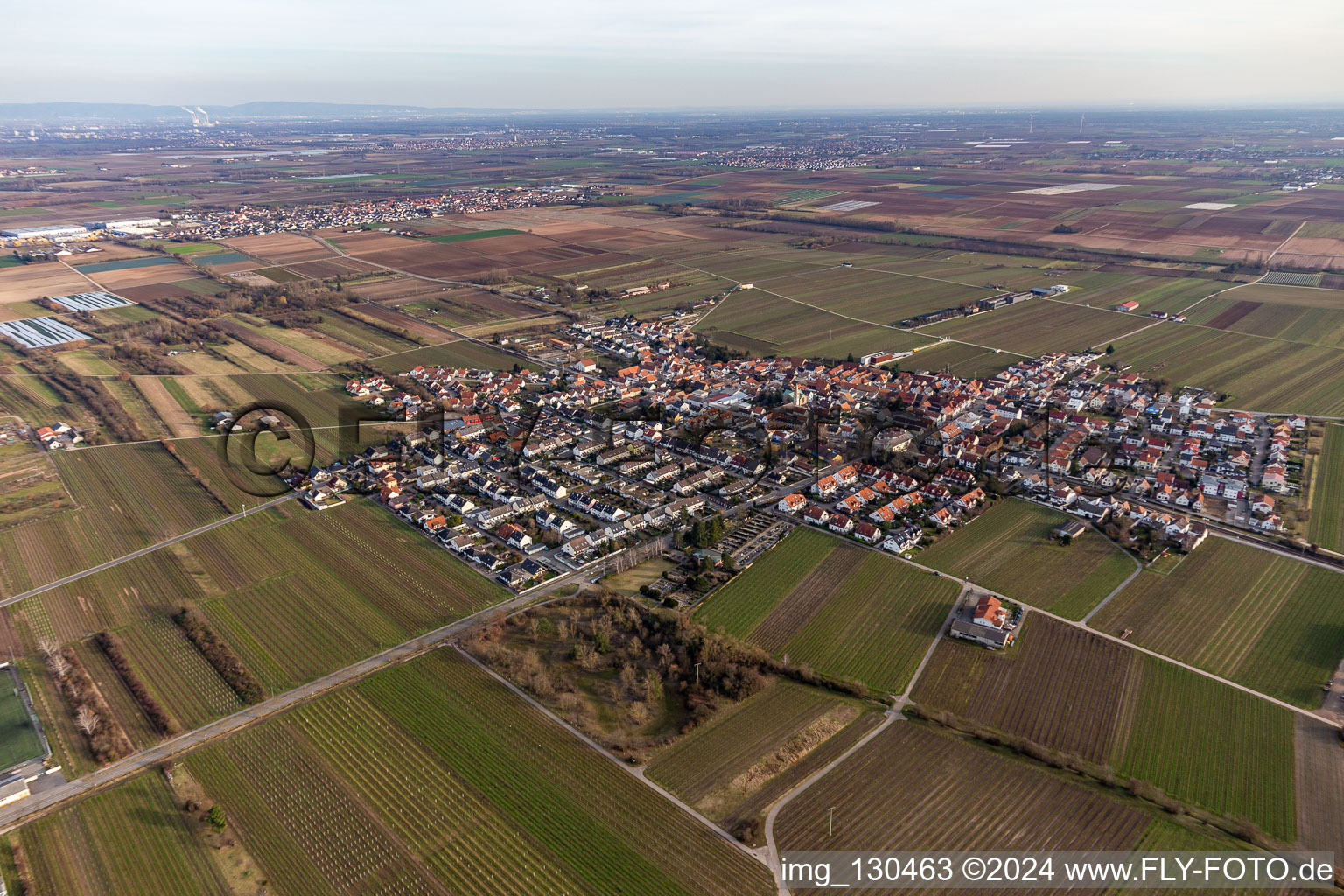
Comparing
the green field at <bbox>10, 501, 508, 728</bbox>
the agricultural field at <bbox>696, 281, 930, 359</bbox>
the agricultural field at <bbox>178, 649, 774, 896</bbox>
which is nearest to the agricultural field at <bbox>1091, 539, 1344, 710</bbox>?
the agricultural field at <bbox>178, 649, 774, 896</bbox>

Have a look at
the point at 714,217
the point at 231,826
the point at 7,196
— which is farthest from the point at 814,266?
the point at 7,196

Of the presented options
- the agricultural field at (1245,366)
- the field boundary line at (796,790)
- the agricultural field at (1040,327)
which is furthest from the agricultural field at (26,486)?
the agricultural field at (1245,366)

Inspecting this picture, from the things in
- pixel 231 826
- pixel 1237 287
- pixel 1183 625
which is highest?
pixel 1237 287

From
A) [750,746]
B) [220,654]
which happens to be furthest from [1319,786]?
[220,654]

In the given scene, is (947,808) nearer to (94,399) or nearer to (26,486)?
(26,486)

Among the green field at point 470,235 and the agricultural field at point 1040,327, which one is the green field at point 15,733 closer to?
the agricultural field at point 1040,327

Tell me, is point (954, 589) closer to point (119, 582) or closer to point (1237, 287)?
point (119, 582)
